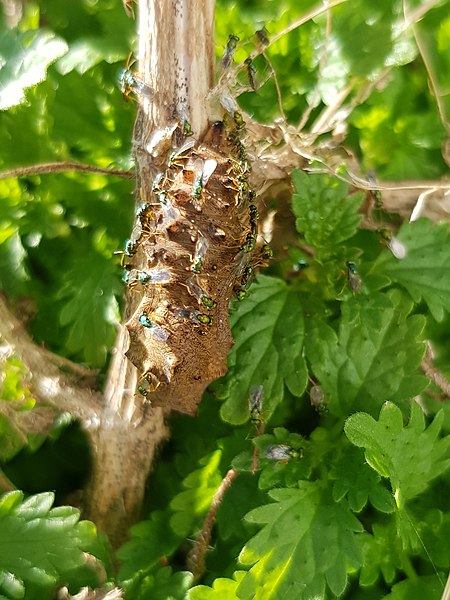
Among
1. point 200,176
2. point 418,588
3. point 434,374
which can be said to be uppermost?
point 200,176

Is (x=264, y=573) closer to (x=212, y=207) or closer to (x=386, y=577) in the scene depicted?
(x=386, y=577)

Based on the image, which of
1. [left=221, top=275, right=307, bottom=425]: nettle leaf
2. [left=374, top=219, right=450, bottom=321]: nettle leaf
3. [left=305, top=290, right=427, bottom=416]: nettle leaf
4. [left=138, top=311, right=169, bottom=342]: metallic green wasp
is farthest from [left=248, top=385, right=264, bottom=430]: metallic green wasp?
[left=374, top=219, right=450, bottom=321]: nettle leaf

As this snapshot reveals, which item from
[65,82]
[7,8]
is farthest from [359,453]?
[7,8]

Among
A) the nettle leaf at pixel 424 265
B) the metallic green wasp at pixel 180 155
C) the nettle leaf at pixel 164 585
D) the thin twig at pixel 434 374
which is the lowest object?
the thin twig at pixel 434 374

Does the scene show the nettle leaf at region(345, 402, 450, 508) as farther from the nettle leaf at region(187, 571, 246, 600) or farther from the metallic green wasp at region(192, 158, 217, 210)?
the metallic green wasp at region(192, 158, 217, 210)

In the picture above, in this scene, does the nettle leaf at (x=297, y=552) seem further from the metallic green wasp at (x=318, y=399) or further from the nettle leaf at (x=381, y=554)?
the metallic green wasp at (x=318, y=399)

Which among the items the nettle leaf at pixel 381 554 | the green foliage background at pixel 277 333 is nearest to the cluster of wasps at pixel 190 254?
the green foliage background at pixel 277 333

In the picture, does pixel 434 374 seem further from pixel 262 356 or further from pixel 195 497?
pixel 195 497

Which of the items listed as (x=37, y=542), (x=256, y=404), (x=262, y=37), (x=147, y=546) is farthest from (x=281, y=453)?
(x=262, y=37)
